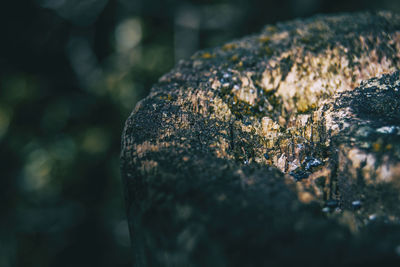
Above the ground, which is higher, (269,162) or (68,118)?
(68,118)

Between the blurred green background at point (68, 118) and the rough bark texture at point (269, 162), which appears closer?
the rough bark texture at point (269, 162)

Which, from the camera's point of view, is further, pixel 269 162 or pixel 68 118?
pixel 68 118

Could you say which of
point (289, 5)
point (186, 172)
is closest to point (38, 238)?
point (186, 172)

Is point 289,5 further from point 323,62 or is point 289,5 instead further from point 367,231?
point 367,231

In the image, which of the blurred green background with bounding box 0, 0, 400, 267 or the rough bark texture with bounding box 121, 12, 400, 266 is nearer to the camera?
the rough bark texture with bounding box 121, 12, 400, 266
